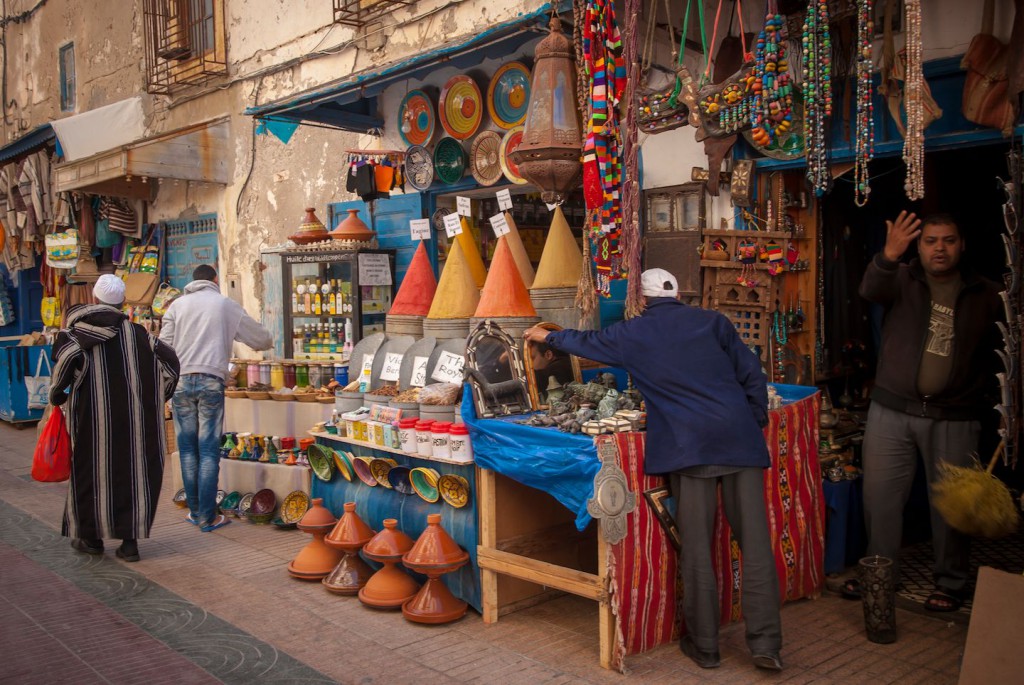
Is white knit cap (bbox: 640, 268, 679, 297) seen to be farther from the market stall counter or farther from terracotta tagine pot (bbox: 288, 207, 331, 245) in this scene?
terracotta tagine pot (bbox: 288, 207, 331, 245)

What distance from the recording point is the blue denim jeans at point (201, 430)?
20.6ft

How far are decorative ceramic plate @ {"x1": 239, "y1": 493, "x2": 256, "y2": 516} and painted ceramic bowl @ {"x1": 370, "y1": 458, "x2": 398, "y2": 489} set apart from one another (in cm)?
178

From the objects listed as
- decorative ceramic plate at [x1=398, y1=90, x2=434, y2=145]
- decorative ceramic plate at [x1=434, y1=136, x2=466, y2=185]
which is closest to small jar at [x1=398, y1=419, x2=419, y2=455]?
decorative ceramic plate at [x1=434, y1=136, x2=466, y2=185]

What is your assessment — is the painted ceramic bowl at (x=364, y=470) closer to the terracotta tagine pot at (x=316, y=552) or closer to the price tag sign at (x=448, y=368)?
the terracotta tagine pot at (x=316, y=552)

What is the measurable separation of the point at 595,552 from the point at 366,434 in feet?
4.88

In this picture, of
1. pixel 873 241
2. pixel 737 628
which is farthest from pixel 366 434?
pixel 873 241

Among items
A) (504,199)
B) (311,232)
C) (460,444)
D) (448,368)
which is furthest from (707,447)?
(311,232)

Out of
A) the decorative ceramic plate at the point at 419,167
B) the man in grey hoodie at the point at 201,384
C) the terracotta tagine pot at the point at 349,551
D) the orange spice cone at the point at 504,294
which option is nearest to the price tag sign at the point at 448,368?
the orange spice cone at the point at 504,294

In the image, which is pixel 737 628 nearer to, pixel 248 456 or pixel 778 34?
pixel 778 34

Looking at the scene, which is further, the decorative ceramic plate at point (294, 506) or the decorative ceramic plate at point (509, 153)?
the decorative ceramic plate at point (509, 153)

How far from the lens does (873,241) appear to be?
605cm

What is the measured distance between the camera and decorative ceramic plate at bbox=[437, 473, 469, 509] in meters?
4.56

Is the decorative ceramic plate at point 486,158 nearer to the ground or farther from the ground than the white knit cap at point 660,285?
farther from the ground

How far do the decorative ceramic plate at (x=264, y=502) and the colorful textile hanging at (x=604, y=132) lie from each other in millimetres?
3161
